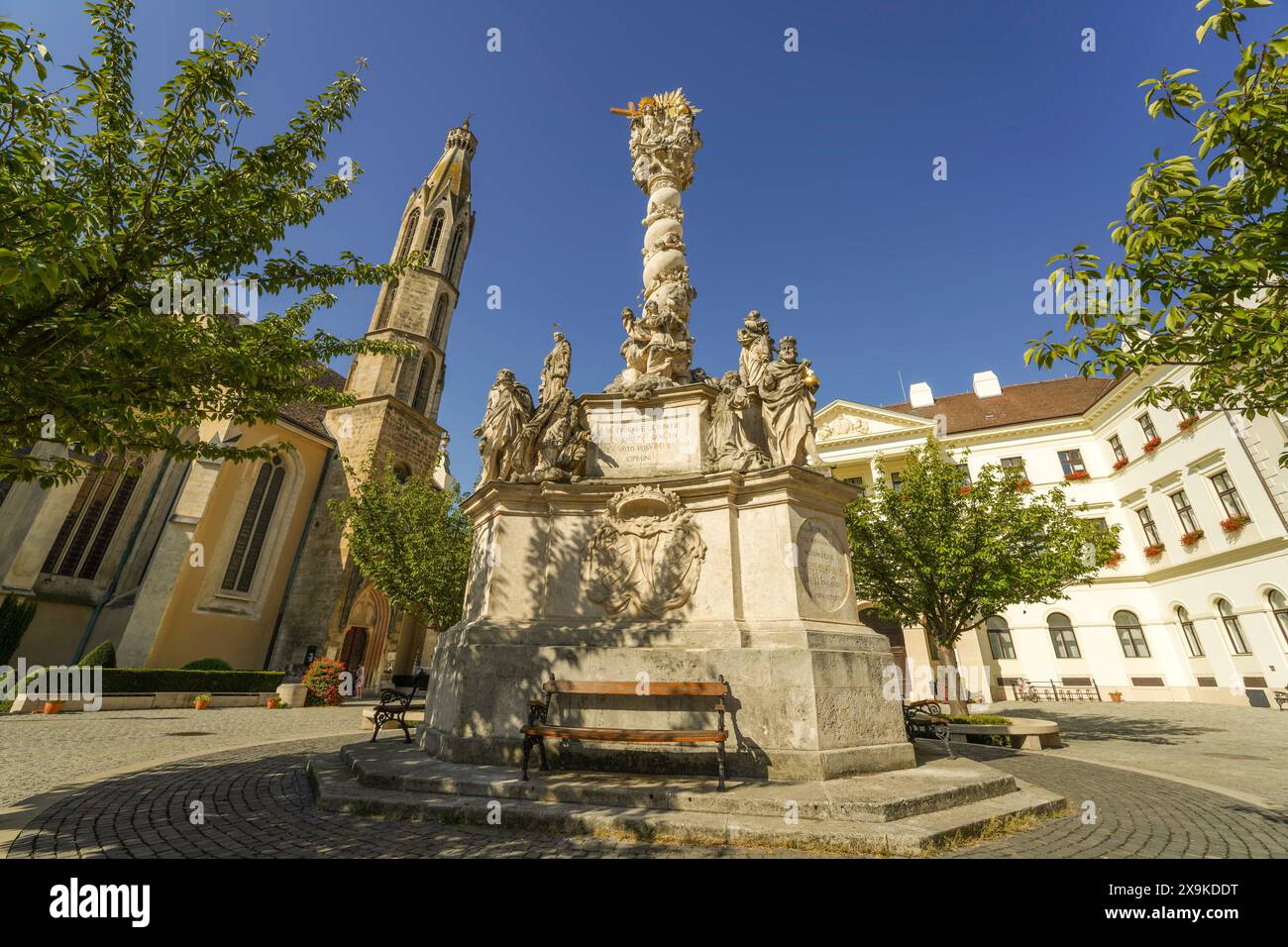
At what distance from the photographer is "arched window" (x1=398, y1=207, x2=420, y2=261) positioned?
36.5 m

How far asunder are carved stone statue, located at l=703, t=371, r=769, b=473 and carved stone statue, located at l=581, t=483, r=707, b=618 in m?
0.85

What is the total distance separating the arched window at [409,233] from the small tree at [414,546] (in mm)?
21103

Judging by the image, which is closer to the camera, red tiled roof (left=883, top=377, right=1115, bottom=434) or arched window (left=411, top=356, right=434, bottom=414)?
red tiled roof (left=883, top=377, right=1115, bottom=434)

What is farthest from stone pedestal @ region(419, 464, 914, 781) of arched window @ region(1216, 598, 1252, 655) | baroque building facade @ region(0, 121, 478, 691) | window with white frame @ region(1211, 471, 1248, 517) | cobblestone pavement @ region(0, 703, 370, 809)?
arched window @ region(1216, 598, 1252, 655)

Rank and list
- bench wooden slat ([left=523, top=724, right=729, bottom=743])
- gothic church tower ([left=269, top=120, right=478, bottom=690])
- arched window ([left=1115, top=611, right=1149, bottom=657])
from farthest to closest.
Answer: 1. gothic church tower ([left=269, top=120, right=478, bottom=690])
2. arched window ([left=1115, top=611, right=1149, bottom=657])
3. bench wooden slat ([left=523, top=724, right=729, bottom=743])

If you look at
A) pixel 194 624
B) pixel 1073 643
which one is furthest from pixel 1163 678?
pixel 194 624

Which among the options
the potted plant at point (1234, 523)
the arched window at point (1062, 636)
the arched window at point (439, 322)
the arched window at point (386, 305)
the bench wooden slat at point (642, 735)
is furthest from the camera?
the arched window at point (439, 322)

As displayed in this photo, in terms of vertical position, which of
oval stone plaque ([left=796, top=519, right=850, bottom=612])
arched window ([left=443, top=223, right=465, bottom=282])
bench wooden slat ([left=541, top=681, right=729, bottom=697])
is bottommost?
bench wooden slat ([left=541, top=681, right=729, bottom=697])

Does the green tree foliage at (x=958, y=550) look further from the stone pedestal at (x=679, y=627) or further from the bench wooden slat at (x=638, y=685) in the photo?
the bench wooden slat at (x=638, y=685)

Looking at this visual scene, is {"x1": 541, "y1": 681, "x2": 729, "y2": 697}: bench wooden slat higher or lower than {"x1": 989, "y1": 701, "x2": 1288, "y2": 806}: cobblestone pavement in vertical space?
higher

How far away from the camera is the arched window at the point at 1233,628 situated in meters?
20.7

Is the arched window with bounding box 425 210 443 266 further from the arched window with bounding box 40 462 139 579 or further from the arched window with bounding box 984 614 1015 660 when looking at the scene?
the arched window with bounding box 984 614 1015 660

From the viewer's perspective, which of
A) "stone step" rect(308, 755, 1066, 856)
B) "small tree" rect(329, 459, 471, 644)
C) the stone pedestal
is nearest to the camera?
"stone step" rect(308, 755, 1066, 856)

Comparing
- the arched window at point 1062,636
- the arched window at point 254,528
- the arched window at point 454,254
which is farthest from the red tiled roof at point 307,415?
the arched window at point 1062,636
